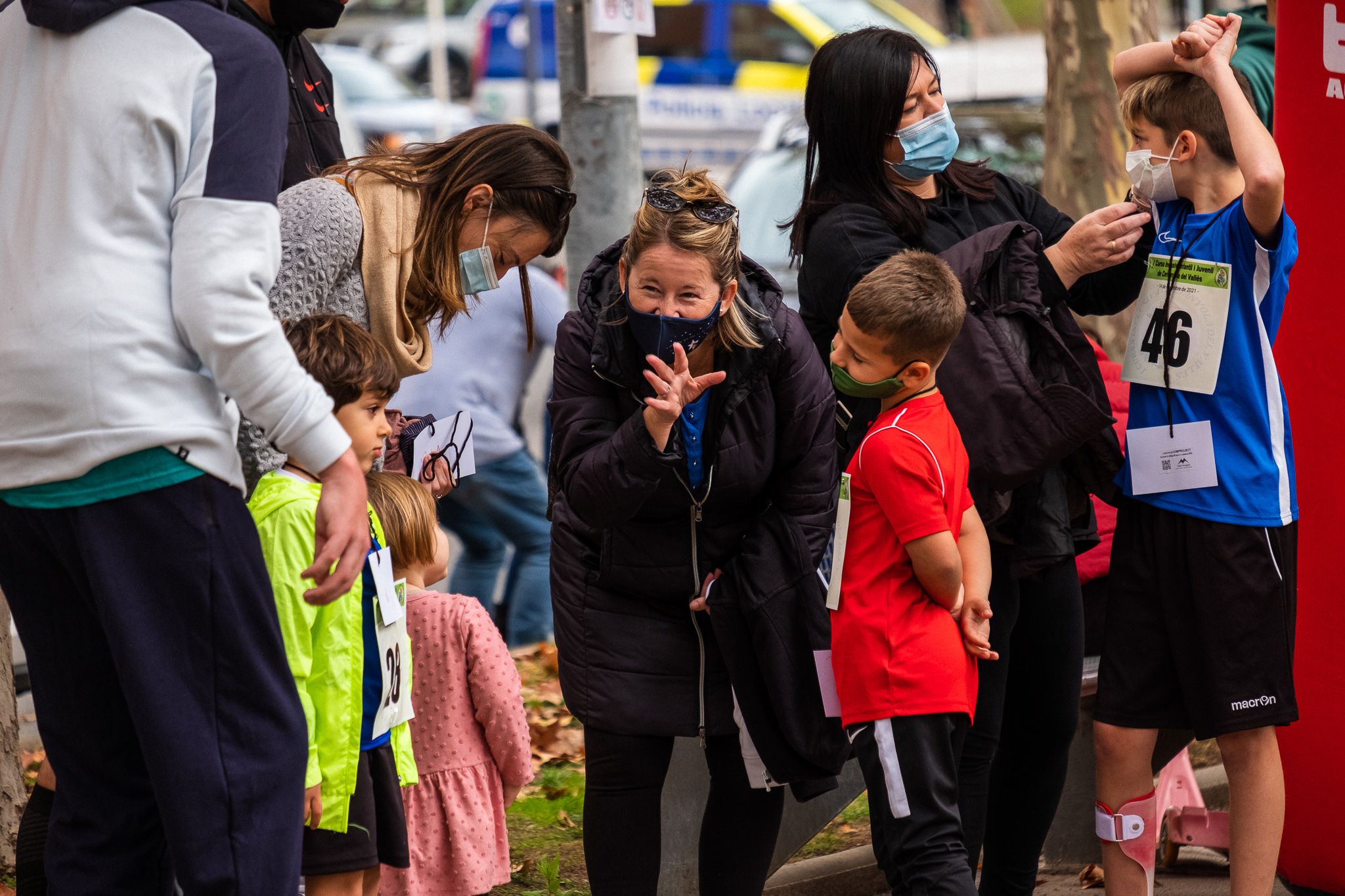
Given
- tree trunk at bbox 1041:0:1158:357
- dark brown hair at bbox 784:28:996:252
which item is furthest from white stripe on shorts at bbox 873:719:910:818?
tree trunk at bbox 1041:0:1158:357

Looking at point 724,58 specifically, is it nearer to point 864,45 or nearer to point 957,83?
point 957,83

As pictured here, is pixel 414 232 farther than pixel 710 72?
No

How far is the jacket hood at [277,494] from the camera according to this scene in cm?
271

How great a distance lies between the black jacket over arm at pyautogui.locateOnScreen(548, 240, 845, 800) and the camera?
3.12m

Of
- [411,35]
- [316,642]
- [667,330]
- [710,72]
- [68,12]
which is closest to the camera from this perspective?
[68,12]

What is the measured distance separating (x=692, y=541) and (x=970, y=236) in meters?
0.94

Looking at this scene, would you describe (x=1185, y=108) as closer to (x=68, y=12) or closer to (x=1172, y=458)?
(x=1172, y=458)

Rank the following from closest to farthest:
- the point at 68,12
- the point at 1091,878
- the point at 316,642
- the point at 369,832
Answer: the point at 68,12
the point at 316,642
the point at 369,832
the point at 1091,878

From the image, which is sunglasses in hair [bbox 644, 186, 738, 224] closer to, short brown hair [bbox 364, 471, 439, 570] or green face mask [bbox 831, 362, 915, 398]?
green face mask [bbox 831, 362, 915, 398]

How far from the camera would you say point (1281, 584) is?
11.0 feet

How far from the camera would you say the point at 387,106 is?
21.7 m

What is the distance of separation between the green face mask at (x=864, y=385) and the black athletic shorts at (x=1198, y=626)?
0.74 m

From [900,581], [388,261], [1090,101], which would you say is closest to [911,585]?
[900,581]

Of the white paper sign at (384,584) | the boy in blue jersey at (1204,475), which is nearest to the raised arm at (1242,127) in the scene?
the boy in blue jersey at (1204,475)
